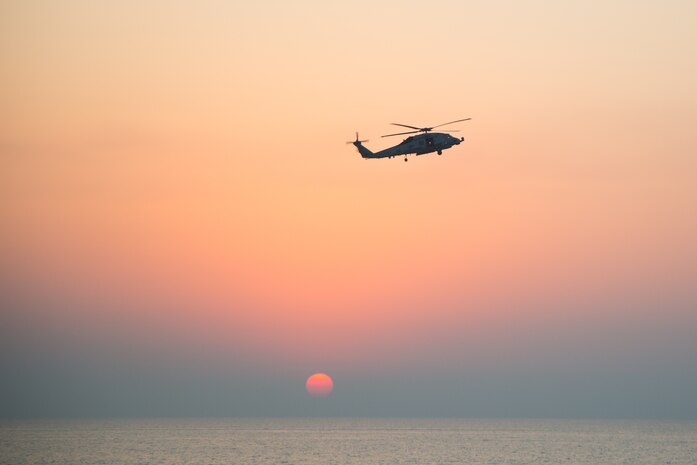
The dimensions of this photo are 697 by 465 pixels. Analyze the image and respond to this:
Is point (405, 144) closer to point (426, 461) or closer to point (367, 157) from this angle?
point (367, 157)

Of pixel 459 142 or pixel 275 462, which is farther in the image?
pixel 275 462

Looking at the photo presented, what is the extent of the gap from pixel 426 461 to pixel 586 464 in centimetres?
3376

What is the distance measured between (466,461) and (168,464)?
63115 mm

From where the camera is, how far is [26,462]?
652ft

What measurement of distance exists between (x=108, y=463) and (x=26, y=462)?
1971 cm

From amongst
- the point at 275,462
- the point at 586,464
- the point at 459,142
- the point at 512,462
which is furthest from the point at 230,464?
the point at 459,142

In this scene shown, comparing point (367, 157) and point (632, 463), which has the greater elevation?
point (367, 157)

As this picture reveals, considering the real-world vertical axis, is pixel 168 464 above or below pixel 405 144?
below

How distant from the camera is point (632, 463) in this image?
649 ft

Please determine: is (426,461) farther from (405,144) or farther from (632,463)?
(405,144)

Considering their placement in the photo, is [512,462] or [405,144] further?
[512,462]

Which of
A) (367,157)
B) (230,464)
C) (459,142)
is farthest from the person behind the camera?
(230,464)

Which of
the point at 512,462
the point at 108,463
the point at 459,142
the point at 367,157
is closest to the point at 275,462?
the point at 108,463

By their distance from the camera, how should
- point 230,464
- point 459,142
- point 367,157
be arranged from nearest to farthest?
point 459,142, point 367,157, point 230,464
